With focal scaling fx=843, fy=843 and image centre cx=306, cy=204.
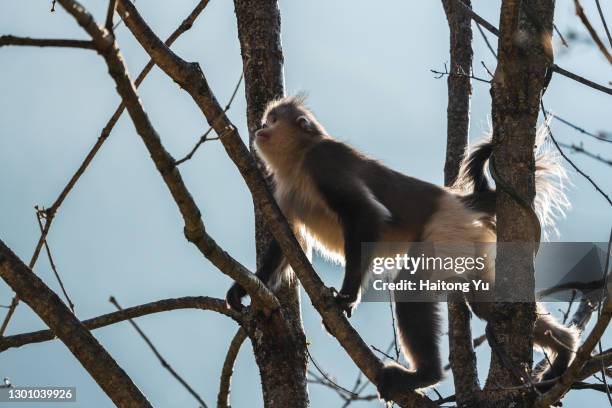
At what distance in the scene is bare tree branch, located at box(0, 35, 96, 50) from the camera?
265 centimetres

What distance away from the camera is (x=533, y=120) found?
4332 mm

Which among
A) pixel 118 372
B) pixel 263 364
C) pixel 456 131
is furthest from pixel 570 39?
pixel 456 131

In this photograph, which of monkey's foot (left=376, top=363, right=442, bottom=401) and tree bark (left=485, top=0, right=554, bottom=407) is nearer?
tree bark (left=485, top=0, right=554, bottom=407)

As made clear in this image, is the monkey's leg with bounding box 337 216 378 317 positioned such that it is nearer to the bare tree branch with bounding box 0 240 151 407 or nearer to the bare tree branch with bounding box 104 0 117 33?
the bare tree branch with bounding box 0 240 151 407

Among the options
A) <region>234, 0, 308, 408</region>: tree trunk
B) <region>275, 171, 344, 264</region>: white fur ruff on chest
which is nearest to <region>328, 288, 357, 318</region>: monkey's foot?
<region>234, 0, 308, 408</region>: tree trunk

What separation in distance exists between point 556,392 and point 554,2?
218 centimetres

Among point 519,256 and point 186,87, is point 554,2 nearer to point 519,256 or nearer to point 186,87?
point 519,256

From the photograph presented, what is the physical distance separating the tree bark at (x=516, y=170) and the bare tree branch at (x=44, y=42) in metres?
2.22

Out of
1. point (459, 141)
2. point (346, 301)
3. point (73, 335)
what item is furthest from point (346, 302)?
point (73, 335)

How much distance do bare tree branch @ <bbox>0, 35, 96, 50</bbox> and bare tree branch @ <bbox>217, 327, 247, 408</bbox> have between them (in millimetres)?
2626

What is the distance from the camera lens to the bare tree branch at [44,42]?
104 inches

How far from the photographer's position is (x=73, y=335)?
3.70 meters

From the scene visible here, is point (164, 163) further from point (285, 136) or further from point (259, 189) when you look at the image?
point (285, 136)

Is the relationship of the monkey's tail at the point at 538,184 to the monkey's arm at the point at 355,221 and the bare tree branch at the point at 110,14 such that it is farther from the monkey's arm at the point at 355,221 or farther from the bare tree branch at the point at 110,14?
the bare tree branch at the point at 110,14
